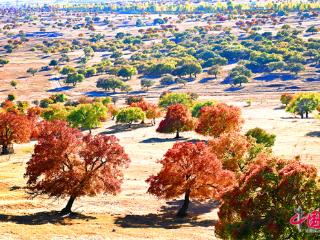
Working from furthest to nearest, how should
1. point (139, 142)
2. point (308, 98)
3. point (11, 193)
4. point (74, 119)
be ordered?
point (308, 98), point (74, 119), point (139, 142), point (11, 193)

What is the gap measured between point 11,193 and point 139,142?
46.7 metres

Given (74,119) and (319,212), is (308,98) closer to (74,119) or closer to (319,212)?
(74,119)

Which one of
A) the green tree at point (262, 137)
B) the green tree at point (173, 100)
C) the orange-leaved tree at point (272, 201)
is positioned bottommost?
the green tree at point (173, 100)

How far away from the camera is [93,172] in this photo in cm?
5466

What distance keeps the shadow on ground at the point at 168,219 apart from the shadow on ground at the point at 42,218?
477cm

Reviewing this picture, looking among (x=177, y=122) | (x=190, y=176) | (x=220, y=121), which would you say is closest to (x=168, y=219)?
(x=190, y=176)

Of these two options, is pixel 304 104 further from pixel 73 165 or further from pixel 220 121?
pixel 73 165

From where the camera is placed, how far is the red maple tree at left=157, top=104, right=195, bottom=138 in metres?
108

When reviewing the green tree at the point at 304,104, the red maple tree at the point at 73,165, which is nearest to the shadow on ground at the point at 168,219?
the red maple tree at the point at 73,165

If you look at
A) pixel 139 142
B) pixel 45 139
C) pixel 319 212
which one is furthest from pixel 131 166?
pixel 319 212

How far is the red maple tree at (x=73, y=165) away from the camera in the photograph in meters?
53.9

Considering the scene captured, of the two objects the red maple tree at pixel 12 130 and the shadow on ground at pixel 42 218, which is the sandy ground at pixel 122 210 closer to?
the shadow on ground at pixel 42 218

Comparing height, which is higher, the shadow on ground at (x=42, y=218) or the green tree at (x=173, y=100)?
the shadow on ground at (x=42, y=218)

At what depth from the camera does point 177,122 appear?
107438 mm
